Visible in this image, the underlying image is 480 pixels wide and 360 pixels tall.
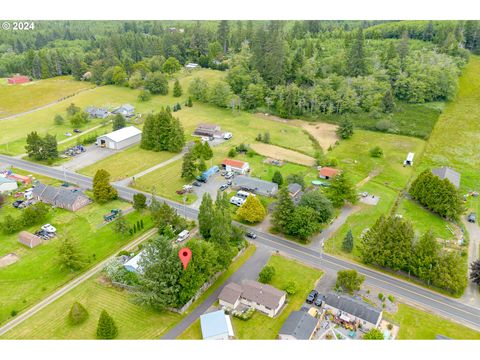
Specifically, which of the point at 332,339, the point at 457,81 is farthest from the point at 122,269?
the point at 457,81

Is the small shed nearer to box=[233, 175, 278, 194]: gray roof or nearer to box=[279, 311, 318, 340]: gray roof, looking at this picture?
box=[233, 175, 278, 194]: gray roof

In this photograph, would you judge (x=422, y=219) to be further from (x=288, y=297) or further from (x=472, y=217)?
(x=288, y=297)

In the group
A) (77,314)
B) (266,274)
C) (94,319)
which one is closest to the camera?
(77,314)

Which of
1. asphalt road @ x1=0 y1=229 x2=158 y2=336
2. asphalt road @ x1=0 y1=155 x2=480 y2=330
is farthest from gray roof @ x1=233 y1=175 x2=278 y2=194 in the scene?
asphalt road @ x1=0 y1=229 x2=158 y2=336

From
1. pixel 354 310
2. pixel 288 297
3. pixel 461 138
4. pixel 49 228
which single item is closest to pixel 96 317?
pixel 49 228

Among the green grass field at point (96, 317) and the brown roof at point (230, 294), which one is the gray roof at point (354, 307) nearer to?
the brown roof at point (230, 294)

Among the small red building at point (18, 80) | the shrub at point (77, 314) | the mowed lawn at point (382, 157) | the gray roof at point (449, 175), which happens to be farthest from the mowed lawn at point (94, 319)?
the small red building at point (18, 80)
